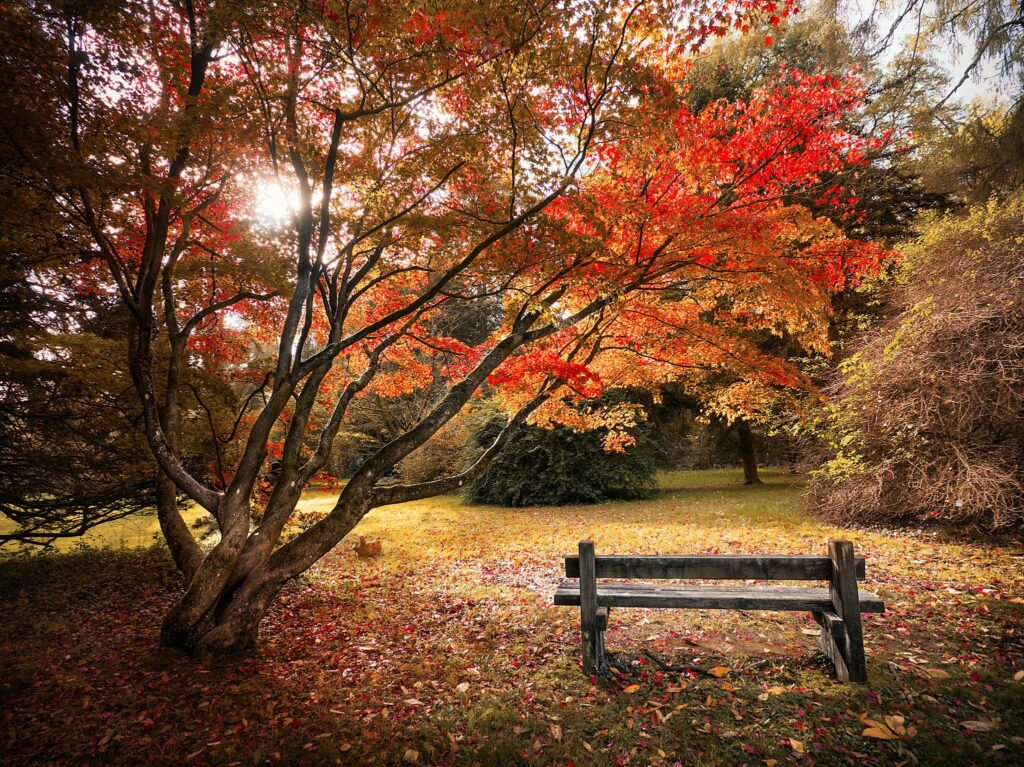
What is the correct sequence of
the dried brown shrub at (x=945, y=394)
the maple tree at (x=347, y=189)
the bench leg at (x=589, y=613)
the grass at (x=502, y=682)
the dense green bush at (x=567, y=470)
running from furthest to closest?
the dense green bush at (x=567, y=470)
the dried brown shrub at (x=945, y=394)
the maple tree at (x=347, y=189)
the bench leg at (x=589, y=613)
the grass at (x=502, y=682)

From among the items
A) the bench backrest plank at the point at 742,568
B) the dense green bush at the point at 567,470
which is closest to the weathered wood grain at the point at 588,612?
the bench backrest plank at the point at 742,568

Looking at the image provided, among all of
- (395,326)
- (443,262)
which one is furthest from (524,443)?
(443,262)

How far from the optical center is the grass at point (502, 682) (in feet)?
10.4

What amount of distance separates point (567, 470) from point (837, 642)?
12.6 meters

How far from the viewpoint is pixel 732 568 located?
12.8 feet

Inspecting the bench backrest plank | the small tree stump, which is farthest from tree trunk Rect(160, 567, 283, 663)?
the small tree stump

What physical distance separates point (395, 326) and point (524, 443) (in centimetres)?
969

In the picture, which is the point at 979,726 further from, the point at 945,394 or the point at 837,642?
the point at 945,394

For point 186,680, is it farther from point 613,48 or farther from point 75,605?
point 613,48

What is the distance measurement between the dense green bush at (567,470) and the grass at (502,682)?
29.9 ft

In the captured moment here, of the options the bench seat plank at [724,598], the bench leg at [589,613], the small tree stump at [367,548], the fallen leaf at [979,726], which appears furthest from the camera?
the small tree stump at [367,548]

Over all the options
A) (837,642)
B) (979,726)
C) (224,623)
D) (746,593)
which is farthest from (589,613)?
(224,623)

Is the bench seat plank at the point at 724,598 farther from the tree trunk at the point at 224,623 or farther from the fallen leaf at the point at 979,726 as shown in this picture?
the tree trunk at the point at 224,623

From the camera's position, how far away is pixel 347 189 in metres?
6.21
